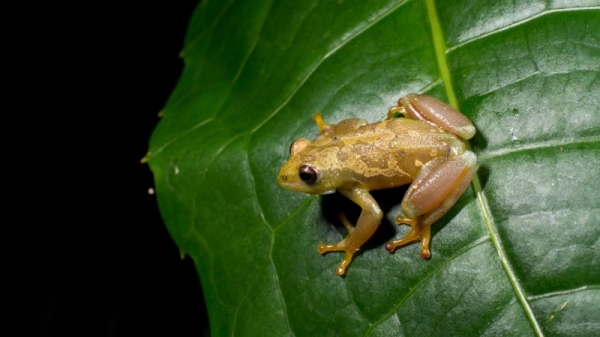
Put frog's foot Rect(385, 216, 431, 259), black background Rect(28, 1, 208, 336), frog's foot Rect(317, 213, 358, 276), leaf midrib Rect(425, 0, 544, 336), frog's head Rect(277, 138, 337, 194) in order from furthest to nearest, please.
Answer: black background Rect(28, 1, 208, 336) < frog's head Rect(277, 138, 337, 194) < frog's foot Rect(317, 213, 358, 276) < frog's foot Rect(385, 216, 431, 259) < leaf midrib Rect(425, 0, 544, 336)

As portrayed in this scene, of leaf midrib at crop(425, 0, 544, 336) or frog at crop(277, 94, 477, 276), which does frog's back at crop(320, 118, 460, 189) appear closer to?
frog at crop(277, 94, 477, 276)

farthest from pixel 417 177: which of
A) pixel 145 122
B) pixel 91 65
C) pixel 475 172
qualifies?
pixel 91 65

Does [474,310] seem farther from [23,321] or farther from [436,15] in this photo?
[23,321]

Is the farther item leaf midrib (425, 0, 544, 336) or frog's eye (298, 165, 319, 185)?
frog's eye (298, 165, 319, 185)

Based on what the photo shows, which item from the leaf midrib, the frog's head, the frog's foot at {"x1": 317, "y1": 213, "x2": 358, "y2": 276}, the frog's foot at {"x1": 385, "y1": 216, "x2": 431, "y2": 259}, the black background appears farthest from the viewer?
the black background

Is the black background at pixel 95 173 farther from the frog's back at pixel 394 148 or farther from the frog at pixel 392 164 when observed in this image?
the frog's back at pixel 394 148

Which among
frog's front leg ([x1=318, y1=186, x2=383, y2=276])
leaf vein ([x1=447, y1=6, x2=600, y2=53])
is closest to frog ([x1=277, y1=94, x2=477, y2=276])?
frog's front leg ([x1=318, y1=186, x2=383, y2=276])
